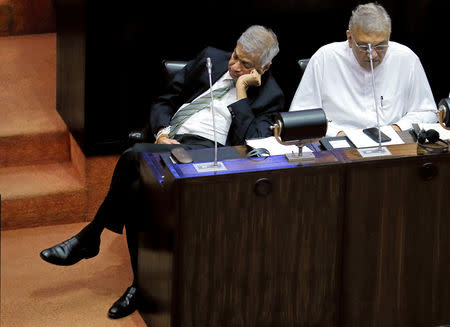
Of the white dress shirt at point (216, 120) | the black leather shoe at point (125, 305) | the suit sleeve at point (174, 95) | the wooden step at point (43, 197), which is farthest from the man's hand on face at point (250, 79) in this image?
the wooden step at point (43, 197)

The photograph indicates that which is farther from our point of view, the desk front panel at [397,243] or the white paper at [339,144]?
the white paper at [339,144]

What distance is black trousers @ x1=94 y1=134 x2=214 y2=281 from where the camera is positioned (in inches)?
142

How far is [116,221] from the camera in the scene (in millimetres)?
3779

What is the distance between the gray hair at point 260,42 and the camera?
12.8ft

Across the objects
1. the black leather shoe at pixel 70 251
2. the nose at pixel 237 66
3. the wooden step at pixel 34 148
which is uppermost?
the nose at pixel 237 66

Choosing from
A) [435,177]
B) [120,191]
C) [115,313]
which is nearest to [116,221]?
[120,191]

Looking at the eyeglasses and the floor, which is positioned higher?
the eyeglasses

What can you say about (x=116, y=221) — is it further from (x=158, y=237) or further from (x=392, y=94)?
(x=392, y=94)

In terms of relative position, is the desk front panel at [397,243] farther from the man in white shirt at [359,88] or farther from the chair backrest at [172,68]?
the chair backrest at [172,68]

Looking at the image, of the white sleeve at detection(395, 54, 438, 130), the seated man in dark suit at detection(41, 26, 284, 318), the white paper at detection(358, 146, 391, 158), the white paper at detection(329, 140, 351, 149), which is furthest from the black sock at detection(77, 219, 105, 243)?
the white sleeve at detection(395, 54, 438, 130)

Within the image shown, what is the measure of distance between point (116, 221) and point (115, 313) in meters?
0.38

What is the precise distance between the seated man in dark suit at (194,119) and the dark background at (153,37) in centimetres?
34

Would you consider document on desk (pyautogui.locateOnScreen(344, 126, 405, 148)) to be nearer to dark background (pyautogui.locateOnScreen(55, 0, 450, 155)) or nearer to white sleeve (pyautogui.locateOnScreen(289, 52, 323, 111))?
white sleeve (pyautogui.locateOnScreen(289, 52, 323, 111))

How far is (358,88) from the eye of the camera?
4.25 metres
